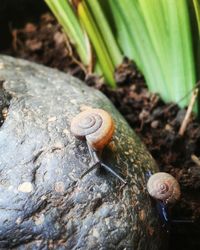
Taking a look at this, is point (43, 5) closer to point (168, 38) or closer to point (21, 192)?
point (168, 38)

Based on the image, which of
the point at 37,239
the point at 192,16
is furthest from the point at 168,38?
the point at 37,239

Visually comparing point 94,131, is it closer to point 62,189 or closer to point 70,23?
point 62,189

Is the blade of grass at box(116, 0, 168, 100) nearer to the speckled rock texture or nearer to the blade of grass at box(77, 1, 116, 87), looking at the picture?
the blade of grass at box(77, 1, 116, 87)

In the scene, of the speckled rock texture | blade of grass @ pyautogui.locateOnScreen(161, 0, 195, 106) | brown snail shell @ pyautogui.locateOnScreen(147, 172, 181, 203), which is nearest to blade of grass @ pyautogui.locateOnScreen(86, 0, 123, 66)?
blade of grass @ pyautogui.locateOnScreen(161, 0, 195, 106)

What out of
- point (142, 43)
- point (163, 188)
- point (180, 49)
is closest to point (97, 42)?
point (142, 43)

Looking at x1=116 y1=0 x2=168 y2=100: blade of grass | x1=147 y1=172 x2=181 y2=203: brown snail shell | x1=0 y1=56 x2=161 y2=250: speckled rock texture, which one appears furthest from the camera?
x1=116 y1=0 x2=168 y2=100: blade of grass

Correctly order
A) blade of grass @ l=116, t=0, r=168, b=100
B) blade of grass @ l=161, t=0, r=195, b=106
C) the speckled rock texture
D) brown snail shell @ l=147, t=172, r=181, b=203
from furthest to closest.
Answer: blade of grass @ l=116, t=0, r=168, b=100, blade of grass @ l=161, t=0, r=195, b=106, brown snail shell @ l=147, t=172, r=181, b=203, the speckled rock texture

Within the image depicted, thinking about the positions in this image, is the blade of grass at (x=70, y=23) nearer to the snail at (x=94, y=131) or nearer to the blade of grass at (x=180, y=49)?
the blade of grass at (x=180, y=49)
